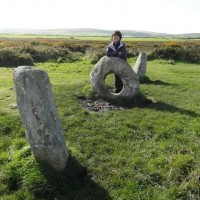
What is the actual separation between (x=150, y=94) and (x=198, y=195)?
10.3 m

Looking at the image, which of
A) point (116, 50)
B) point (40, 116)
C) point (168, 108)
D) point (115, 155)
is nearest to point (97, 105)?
point (116, 50)

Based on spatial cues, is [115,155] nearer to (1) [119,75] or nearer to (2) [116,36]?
(1) [119,75]

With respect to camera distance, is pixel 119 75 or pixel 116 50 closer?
pixel 119 75

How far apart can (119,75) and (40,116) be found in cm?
821

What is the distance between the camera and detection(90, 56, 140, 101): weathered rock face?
50.1ft

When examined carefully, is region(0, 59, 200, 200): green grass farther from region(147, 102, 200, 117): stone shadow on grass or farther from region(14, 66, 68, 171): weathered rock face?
region(14, 66, 68, 171): weathered rock face

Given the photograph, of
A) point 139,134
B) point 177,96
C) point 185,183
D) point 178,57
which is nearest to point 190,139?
point 139,134

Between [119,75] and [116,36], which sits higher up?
[116,36]

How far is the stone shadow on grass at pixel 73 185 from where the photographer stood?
7.45m

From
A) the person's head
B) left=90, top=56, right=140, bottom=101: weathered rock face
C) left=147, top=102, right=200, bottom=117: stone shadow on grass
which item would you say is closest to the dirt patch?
left=90, top=56, right=140, bottom=101: weathered rock face

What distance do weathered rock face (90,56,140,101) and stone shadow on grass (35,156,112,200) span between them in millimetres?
7343

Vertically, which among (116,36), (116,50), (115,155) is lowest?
(115,155)

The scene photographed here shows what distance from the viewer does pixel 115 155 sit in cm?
938

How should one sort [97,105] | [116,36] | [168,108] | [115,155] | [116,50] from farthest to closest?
[116,50] < [116,36] < [97,105] < [168,108] < [115,155]
